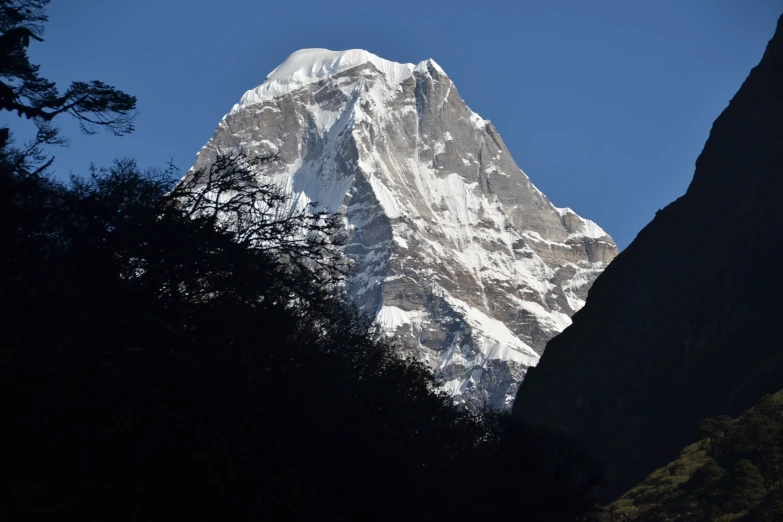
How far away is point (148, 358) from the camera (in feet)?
76.2

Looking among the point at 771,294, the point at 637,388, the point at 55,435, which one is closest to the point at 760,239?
the point at 771,294

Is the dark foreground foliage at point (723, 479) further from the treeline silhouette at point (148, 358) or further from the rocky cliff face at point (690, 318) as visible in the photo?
the treeline silhouette at point (148, 358)

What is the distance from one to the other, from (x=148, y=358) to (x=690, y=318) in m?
108

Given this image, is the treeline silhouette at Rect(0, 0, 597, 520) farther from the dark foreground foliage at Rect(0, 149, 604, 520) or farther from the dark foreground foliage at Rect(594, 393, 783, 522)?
the dark foreground foliage at Rect(594, 393, 783, 522)

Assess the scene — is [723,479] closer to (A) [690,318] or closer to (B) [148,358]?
(A) [690,318]

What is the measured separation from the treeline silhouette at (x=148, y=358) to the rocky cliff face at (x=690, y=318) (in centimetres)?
8307

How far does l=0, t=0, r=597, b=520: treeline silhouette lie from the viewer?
20538mm

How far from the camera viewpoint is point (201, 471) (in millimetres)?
23547

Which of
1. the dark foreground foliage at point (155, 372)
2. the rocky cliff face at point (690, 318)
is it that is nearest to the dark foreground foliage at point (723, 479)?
the rocky cliff face at point (690, 318)

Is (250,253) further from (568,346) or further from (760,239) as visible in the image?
(568,346)

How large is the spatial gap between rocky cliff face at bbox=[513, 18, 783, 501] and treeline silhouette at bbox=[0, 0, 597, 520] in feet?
273

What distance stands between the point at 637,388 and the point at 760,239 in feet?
68.9

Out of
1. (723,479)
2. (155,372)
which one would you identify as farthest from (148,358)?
(723,479)

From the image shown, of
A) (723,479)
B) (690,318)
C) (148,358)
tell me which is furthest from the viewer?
(690,318)
